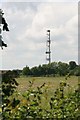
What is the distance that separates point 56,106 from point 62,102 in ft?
0.42

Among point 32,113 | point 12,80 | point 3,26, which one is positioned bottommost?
point 32,113

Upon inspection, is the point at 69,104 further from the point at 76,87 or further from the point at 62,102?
the point at 76,87

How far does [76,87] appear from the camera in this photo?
4805 mm

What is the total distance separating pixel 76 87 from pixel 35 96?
84cm

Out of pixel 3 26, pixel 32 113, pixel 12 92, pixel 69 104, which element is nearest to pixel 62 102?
pixel 69 104

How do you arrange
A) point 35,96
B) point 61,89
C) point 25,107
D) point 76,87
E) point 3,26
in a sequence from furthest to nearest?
point 76,87
point 61,89
point 35,96
point 25,107
point 3,26

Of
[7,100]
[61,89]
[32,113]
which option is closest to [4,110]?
[7,100]

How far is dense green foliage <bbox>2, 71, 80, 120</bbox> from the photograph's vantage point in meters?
3.61

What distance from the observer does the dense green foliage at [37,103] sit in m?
3.61

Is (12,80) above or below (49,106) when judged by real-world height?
above

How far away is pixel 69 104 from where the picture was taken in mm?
4297

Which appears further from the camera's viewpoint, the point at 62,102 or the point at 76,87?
the point at 76,87

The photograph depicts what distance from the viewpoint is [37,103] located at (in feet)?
13.2

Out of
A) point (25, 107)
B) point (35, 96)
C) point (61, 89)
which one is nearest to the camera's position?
point (25, 107)
